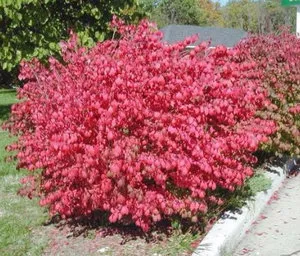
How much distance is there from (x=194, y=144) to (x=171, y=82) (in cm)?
58

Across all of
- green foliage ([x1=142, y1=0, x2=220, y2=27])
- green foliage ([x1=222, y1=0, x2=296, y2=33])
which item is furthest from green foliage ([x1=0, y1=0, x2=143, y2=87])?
green foliage ([x1=222, y1=0, x2=296, y2=33])

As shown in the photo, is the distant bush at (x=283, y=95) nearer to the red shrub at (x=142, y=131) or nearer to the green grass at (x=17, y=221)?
the red shrub at (x=142, y=131)

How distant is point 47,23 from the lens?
1198 centimetres

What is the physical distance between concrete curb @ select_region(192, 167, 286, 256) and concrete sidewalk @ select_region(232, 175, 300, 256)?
0.07 metres

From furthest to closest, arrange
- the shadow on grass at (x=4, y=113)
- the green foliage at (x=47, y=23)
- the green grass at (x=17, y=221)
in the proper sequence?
the shadow on grass at (x=4, y=113)
the green foliage at (x=47, y=23)
the green grass at (x=17, y=221)

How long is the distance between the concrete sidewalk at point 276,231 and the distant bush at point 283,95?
0.77 metres

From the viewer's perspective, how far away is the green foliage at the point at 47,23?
11.1 meters

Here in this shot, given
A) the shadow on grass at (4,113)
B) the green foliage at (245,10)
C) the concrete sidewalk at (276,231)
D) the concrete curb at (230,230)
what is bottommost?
the concrete sidewalk at (276,231)

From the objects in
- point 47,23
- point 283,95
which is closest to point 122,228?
point 283,95

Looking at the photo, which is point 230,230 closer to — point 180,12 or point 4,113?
point 4,113

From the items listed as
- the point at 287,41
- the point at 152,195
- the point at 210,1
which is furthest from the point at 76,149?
the point at 210,1

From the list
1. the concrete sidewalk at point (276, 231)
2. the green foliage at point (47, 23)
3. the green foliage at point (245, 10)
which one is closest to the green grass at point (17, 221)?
the concrete sidewalk at point (276, 231)

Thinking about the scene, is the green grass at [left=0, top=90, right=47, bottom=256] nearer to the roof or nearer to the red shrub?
the red shrub

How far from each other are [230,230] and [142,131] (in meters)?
1.36
